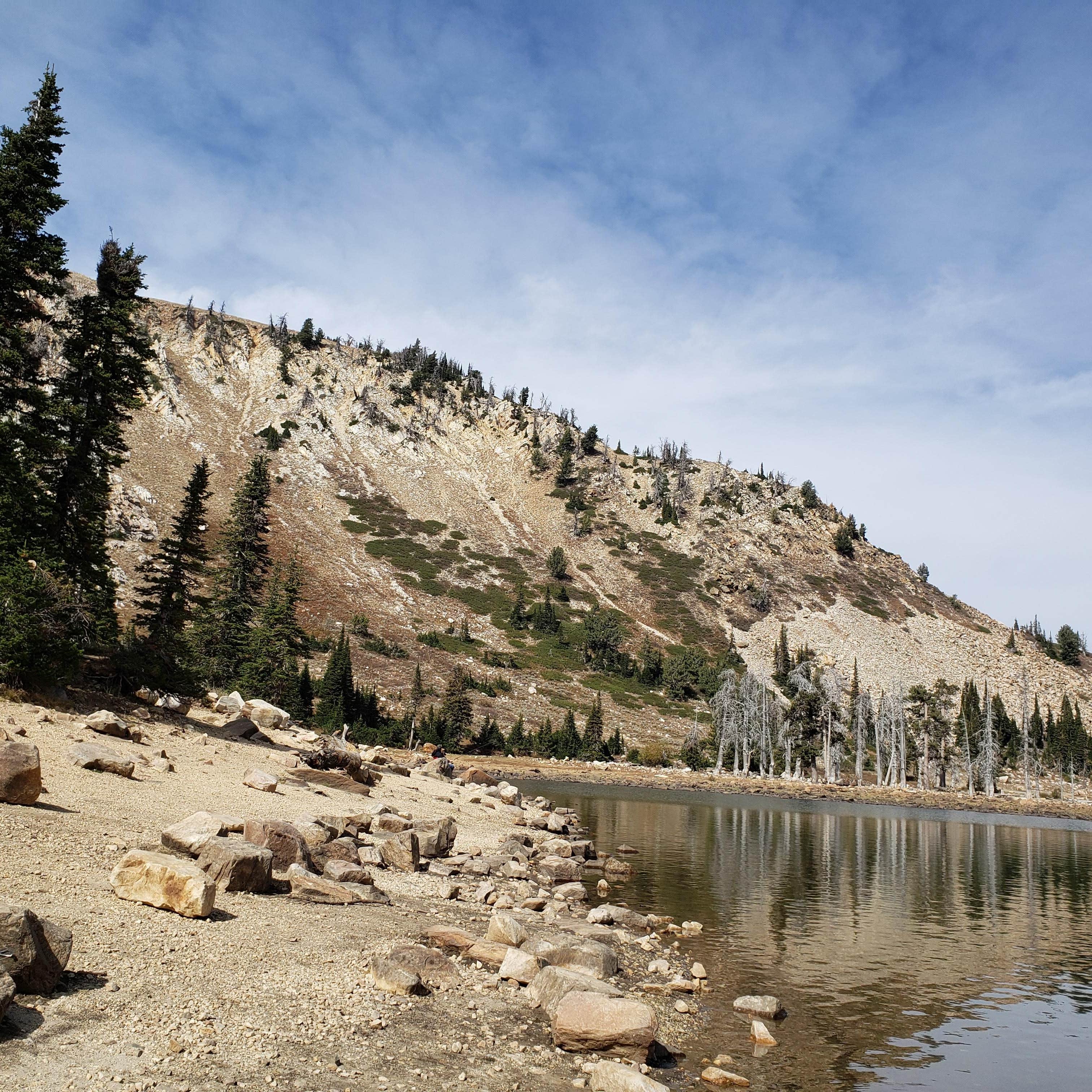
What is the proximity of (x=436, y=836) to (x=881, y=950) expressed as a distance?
12033 mm

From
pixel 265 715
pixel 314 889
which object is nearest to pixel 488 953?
pixel 314 889

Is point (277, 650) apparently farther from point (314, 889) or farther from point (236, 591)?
point (314, 889)

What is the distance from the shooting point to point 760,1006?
45.6ft

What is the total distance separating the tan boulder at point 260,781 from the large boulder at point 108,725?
10.9ft

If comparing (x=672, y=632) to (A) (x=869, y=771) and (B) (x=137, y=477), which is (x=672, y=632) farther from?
(B) (x=137, y=477)

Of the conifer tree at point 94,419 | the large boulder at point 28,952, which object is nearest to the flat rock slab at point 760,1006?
the large boulder at point 28,952

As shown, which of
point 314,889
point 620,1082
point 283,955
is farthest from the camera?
point 314,889

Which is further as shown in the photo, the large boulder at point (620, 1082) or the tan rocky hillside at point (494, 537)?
the tan rocky hillside at point (494, 537)

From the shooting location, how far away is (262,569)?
58312 millimetres

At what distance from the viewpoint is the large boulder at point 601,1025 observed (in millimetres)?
10250

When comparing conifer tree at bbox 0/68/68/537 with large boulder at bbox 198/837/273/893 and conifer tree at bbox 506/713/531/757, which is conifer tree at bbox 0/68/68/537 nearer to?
large boulder at bbox 198/837/273/893

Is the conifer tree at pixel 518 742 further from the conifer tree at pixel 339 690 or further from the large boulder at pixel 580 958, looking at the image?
the large boulder at pixel 580 958

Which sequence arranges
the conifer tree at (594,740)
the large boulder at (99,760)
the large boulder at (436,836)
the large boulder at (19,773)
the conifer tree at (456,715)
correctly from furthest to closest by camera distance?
the conifer tree at (594,740)
the conifer tree at (456,715)
the large boulder at (436,836)
the large boulder at (99,760)
the large boulder at (19,773)

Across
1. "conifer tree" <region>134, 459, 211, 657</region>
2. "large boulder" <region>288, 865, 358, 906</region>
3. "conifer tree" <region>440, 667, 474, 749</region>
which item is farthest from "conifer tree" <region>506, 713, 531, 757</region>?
"large boulder" <region>288, 865, 358, 906</region>
